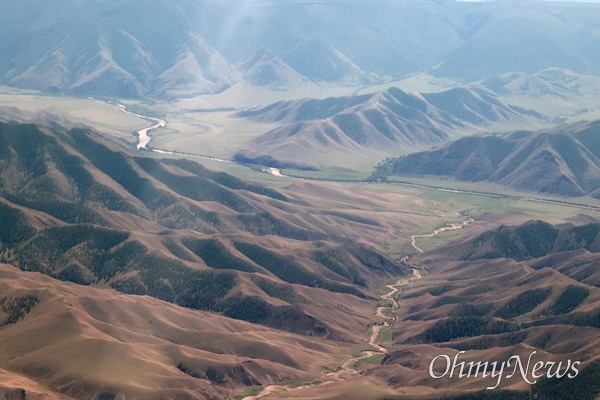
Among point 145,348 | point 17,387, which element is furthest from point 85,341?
point 17,387

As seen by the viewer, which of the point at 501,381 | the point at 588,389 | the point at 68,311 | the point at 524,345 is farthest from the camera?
the point at 68,311

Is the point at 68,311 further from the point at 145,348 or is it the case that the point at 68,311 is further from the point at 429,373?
the point at 429,373

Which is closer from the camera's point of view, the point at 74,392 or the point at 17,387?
the point at 17,387
